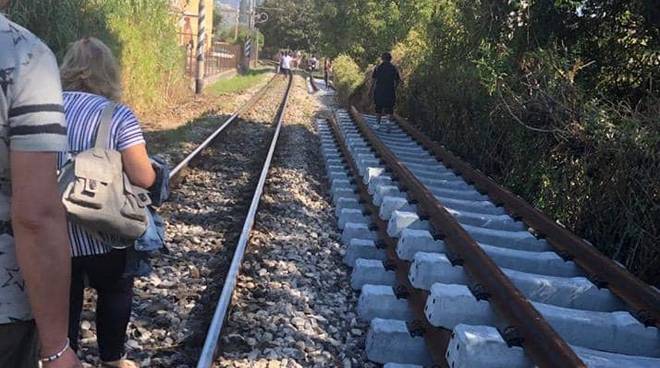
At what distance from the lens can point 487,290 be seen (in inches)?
156

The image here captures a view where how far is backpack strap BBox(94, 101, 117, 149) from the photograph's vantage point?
2705 millimetres

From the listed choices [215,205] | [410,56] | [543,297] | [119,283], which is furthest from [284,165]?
[410,56]

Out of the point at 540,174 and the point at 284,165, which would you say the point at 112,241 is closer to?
the point at 540,174

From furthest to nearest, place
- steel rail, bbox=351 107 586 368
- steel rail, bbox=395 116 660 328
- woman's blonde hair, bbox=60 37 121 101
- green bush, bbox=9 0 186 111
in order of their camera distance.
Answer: green bush, bbox=9 0 186 111
steel rail, bbox=395 116 660 328
steel rail, bbox=351 107 586 368
woman's blonde hair, bbox=60 37 121 101

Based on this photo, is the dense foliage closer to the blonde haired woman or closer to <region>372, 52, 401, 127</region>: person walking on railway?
<region>372, 52, 401, 127</region>: person walking on railway

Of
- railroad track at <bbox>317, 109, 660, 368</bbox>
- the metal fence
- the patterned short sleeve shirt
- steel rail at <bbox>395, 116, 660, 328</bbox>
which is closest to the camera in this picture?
the patterned short sleeve shirt

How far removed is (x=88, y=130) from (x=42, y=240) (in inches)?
50.0

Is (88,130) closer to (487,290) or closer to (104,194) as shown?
(104,194)

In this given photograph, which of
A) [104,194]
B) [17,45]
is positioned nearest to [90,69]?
[104,194]

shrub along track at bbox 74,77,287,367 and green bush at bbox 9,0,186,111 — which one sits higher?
green bush at bbox 9,0,186,111

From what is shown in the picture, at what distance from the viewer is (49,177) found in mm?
1542

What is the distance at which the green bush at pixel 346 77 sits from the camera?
23.4m

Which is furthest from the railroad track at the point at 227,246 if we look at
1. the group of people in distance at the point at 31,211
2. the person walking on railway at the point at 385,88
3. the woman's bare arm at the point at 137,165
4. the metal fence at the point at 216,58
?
the metal fence at the point at 216,58

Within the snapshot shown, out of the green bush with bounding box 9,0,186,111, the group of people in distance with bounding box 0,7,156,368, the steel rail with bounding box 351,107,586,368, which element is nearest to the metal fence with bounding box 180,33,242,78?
the green bush with bounding box 9,0,186,111
